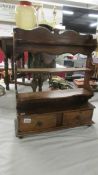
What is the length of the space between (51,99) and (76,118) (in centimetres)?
31

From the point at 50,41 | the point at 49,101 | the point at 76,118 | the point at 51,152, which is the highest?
the point at 50,41

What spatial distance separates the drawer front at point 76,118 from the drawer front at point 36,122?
0.13 meters

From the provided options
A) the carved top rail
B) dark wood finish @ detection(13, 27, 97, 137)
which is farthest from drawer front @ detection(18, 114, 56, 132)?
the carved top rail

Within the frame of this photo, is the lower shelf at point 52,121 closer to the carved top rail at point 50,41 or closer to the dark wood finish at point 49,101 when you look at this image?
the dark wood finish at point 49,101

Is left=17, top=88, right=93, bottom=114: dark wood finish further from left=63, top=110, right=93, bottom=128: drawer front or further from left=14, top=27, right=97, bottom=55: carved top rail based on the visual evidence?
left=14, top=27, right=97, bottom=55: carved top rail

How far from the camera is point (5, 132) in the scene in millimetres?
1510

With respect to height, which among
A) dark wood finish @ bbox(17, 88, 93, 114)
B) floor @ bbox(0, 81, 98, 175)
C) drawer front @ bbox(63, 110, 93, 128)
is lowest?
floor @ bbox(0, 81, 98, 175)

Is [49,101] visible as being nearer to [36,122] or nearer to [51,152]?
[36,122]

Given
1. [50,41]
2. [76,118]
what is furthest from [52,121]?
[50,41]

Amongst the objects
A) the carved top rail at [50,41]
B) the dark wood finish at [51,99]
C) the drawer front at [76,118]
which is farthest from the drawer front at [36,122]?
the carved top rail at [50,41]

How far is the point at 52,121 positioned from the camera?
1506mm

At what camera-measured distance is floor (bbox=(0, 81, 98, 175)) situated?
1.11 m

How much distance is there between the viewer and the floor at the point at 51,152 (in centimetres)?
111

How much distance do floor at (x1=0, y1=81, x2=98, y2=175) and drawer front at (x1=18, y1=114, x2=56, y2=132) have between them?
0.07 meters
